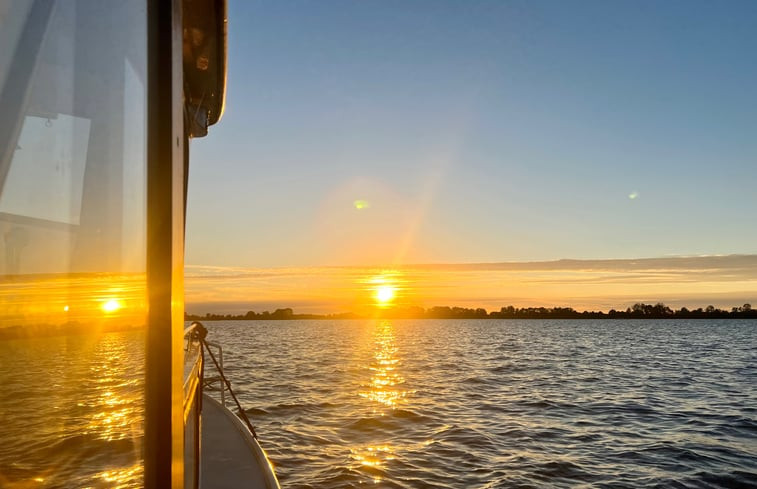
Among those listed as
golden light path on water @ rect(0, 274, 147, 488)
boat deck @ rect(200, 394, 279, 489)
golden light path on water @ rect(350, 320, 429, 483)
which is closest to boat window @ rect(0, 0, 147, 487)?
golden light path on water @ rect(0, 274, 147, 488)

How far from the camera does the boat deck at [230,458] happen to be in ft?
15.6

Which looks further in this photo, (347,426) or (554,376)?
(554,376)

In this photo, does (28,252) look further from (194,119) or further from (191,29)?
(194,119)

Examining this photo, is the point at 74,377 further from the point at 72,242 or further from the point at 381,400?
the point at 381,400

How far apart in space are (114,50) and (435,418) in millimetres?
16047

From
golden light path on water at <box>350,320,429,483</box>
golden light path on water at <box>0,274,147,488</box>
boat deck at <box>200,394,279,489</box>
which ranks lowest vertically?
golden light path on water at <box>350,320,429,483</box>

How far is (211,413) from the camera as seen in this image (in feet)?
24.7

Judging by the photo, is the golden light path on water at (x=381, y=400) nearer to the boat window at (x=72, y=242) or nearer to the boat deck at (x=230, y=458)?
the boat deck at (x=230, y=458)

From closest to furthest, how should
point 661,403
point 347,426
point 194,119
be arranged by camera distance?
1. point 194,119
2. point 347,426
3. point 661,403

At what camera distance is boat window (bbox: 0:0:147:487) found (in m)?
0.89

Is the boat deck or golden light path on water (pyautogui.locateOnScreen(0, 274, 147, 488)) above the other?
golden light path on water (pyautogui.locateOnScreen(0, 274, 147, 488))

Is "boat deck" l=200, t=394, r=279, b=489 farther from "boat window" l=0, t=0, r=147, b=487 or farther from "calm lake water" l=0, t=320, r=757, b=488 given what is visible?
"boat window" l=0, t=0, r=147, b=487

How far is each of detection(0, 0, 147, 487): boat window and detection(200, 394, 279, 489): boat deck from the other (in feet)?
12.7

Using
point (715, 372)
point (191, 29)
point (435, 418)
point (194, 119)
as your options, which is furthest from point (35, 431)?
point (715, 372)
